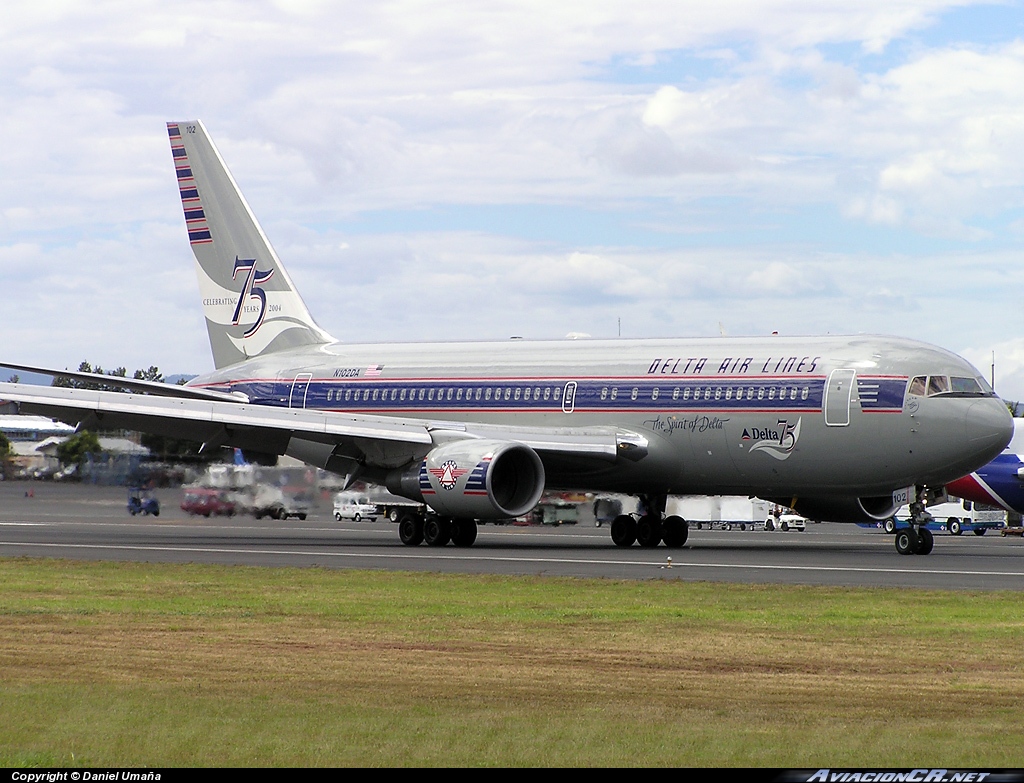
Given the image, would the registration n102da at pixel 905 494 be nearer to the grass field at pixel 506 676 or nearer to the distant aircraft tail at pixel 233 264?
the grass field at pixel 506 676

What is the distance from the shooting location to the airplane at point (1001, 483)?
→ 158 feet

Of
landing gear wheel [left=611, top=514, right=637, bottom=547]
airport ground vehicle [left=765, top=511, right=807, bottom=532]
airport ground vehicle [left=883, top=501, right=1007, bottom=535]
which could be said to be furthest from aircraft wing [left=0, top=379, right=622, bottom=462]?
airport ground vehicle [left=883, top=501, right=1007, bottom=535]

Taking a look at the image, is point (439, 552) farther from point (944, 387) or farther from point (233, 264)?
point (233, 264)

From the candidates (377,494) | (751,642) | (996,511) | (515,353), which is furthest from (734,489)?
(996,511)

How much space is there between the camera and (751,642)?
565 inches

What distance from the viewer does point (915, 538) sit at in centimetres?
2870

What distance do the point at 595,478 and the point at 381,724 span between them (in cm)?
2280

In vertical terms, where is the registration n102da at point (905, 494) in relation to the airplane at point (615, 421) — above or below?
below

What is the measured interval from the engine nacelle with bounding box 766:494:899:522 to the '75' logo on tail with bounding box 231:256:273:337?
15228mm

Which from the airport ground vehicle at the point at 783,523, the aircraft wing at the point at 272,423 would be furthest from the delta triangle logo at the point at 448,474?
the airport ground vehicle at the point at 783,523

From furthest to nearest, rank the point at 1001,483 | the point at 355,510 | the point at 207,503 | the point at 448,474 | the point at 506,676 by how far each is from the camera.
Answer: the point at 355,510
the point at 1001,483
the point at 207,503
the point at 448,474
the point at 506,676

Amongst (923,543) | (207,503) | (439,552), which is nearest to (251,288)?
(207,503)

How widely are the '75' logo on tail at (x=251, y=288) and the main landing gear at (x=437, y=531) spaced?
10512 millimetres

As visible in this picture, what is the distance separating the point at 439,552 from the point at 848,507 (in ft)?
30.1
